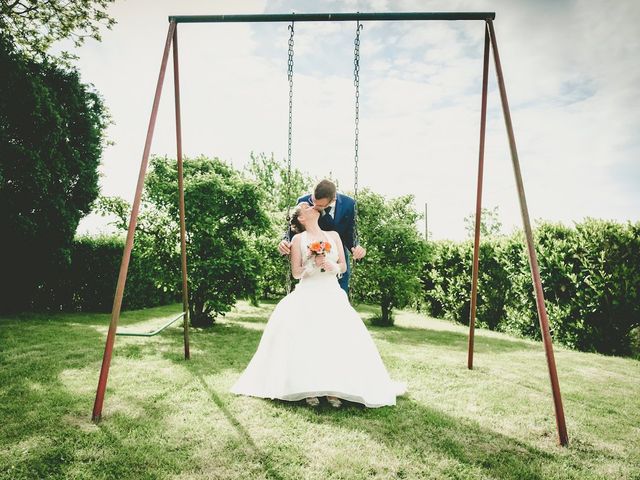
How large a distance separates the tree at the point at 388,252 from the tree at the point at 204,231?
12.3 feet

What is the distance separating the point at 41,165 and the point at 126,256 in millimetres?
8705

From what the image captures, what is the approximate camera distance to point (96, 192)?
11930 millimetres

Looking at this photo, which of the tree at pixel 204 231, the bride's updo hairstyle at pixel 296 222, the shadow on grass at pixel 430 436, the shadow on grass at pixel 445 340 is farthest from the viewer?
the tree at pixel 204 231

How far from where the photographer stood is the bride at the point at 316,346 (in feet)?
13.1

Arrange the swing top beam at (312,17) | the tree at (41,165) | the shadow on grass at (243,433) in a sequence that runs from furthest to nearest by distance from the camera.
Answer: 1. the tree at (41,165)
2. the swing top beam at (312,17)
3. the shadow on grass at (243,433)

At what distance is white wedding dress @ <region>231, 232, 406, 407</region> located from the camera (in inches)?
157

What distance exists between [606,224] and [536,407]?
5797 mm

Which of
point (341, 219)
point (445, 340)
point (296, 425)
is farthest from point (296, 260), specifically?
point (445, 340)

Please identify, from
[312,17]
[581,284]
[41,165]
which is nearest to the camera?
[312,17]

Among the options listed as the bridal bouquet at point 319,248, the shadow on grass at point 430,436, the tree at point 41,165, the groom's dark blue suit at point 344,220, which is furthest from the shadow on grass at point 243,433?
the tree at point 41,165

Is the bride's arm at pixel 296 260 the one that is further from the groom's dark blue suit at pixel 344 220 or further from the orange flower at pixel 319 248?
the groom's dark blue suit at pixel 344 220

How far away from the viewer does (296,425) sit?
350 cm

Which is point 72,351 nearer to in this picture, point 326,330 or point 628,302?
point 326,330

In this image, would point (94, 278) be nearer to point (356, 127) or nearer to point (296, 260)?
point (296, 260)
